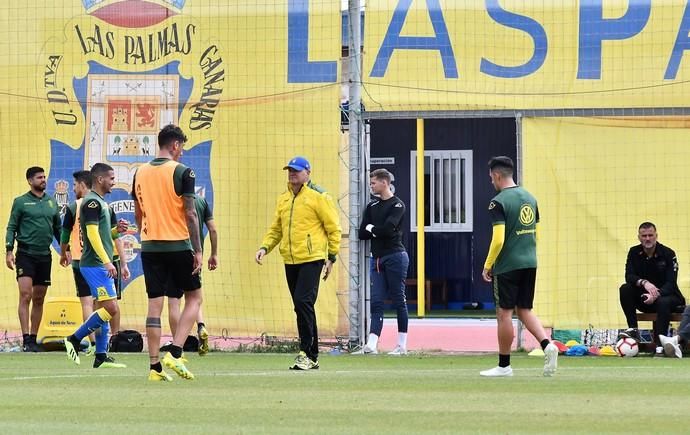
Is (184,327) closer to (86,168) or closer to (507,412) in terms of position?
(507,412)

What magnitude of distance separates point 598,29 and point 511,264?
501cm

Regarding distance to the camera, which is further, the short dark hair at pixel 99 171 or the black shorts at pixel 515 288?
the short dark hair at pixel 99 171

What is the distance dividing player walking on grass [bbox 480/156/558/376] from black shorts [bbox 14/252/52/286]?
665 centimetres

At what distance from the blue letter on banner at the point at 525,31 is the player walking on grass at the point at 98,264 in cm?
471

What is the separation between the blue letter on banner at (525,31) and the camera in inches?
627

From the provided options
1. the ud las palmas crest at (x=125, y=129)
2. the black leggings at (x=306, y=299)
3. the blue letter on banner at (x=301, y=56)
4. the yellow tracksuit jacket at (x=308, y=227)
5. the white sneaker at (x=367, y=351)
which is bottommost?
the white sneaker at (x=367, y=351)

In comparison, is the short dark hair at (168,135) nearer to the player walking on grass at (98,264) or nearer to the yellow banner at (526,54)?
the player walking on grass at (98,264)

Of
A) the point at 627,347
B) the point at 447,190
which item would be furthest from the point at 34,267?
the point at 447,190

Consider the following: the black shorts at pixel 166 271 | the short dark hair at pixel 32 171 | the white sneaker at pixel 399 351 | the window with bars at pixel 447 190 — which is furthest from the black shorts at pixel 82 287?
the window with bars at pixel 447 190

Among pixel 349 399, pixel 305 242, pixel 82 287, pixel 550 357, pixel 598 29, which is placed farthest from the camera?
pixel 598 29

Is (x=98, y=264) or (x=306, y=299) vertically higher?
(x=98, y=264)

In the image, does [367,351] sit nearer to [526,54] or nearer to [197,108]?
[197,108]

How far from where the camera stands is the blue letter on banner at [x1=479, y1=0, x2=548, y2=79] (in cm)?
1593

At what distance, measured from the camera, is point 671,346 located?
14.8 metres
